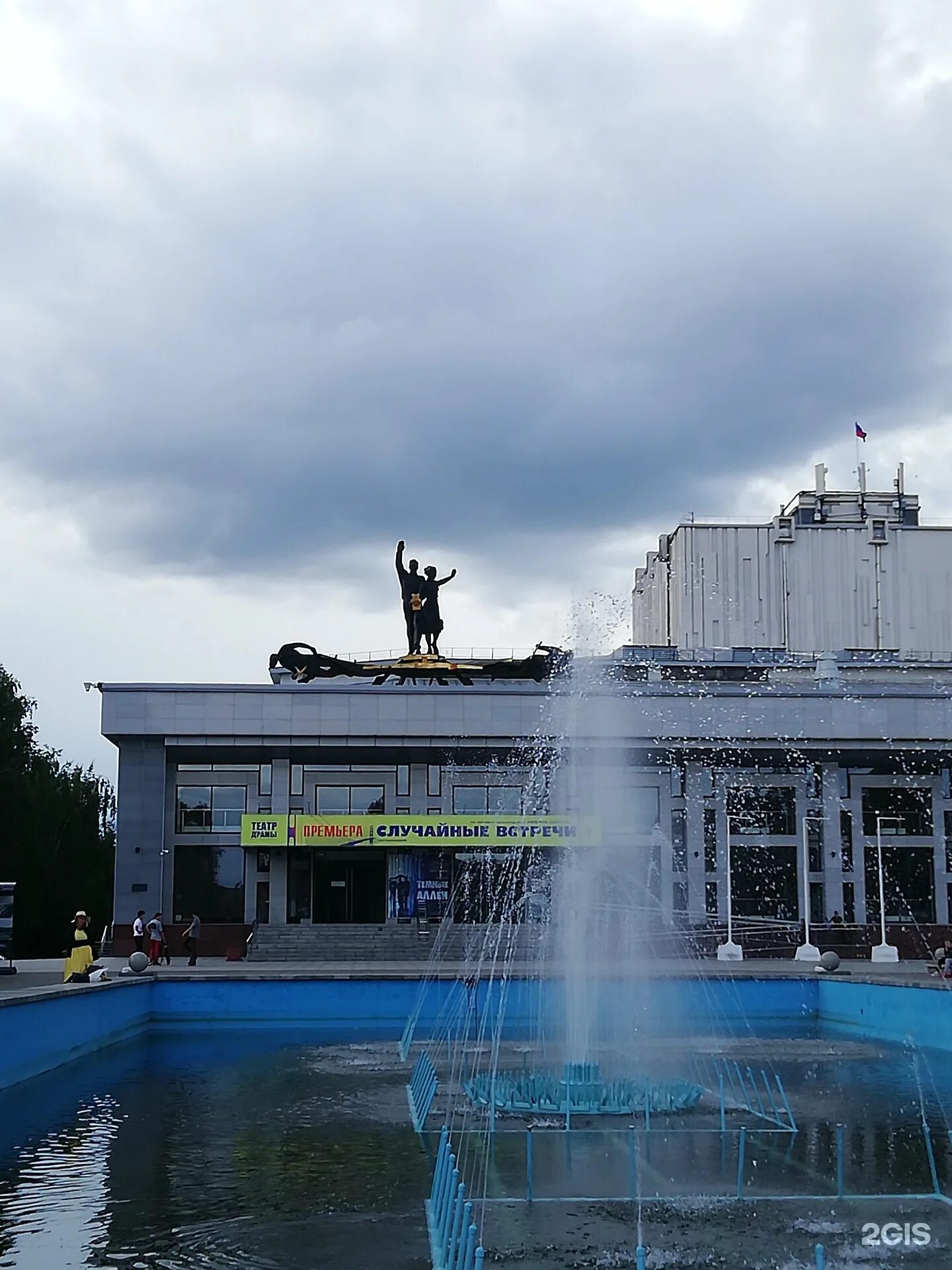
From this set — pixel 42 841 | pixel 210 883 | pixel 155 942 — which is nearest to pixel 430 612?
pixel 155 942

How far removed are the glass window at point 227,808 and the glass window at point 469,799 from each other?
6.38 meters

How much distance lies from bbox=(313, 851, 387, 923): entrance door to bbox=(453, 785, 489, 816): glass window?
2.71 m

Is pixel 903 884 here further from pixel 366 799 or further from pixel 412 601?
pixel 412 601

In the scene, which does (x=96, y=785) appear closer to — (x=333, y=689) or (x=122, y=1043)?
(x=333, y=689)

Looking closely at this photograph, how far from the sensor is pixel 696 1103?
44.2 feet

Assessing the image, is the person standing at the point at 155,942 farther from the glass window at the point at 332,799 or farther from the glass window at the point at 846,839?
the glass window at the point at 846,839

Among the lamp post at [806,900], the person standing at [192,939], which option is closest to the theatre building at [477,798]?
the lamp post at [806,900]

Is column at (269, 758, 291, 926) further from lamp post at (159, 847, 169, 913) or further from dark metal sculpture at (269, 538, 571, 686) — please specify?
dark metal sculpture at (269, 538, 571, 686)

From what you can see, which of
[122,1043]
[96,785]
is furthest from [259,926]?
[96,785]

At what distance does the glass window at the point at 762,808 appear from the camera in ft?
136

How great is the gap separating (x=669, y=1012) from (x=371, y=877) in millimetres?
20087

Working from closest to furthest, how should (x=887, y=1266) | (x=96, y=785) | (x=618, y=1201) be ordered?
(x=887, y=1266) → (x=618, y=1201) → (x=96, y=785)

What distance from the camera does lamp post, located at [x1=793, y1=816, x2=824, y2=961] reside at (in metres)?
33.2

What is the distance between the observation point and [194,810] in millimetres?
41531
